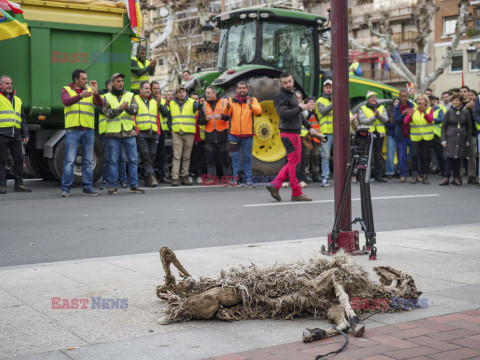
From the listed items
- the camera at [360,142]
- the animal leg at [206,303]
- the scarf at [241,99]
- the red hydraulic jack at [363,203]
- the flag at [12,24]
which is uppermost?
the flag at [12,24]

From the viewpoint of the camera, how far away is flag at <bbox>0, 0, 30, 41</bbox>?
37.3 ft

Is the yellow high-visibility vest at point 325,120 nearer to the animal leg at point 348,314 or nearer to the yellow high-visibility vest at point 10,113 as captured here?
the yellow high-visibility vest at point 10,113

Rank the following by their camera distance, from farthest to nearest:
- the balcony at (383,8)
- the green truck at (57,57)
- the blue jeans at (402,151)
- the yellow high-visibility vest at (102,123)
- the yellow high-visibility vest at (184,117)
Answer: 1. the balcony at (383,8)
2. the blue jeans at (402,151)
3. the yellow high-visibility vest at (184,117)
4. the yellow high-visibility vest at (102,123)
5. the green truck at (57,57)

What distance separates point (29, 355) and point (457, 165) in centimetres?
1309

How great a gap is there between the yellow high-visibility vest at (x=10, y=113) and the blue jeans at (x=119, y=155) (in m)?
1.60

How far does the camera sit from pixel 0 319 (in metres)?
3.90

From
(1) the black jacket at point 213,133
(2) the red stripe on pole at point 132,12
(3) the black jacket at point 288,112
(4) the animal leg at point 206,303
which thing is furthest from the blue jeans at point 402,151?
(4) the animal leg at point 206,303

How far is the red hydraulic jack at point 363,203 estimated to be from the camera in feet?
19.6

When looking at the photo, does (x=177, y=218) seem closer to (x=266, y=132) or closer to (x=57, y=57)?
(x=57, y=57)

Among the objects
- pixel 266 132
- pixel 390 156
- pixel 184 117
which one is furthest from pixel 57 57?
pixel 390 156

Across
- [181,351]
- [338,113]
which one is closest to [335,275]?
[181,351]

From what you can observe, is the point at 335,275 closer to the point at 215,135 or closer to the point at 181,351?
the point at 181,351

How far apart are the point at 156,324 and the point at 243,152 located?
397 inches

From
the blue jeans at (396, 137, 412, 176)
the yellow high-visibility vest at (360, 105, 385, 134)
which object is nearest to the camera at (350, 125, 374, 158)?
the yellow high-visibility vest at (360, 105, 385, 134)
